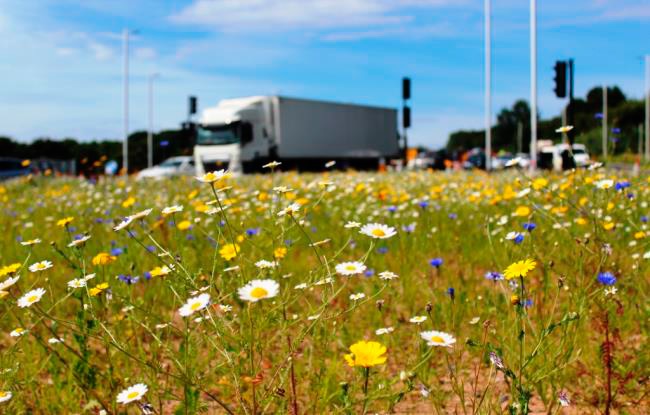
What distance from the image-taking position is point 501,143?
12062 cm

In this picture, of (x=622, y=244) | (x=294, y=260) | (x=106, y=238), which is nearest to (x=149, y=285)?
(x=294, y=260)

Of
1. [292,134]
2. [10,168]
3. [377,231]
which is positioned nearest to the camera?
[377,231]

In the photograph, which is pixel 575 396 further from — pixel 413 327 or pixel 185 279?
pixel 185 279

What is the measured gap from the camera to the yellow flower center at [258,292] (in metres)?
1.64

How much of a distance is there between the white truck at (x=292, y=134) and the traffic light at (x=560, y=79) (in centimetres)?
891

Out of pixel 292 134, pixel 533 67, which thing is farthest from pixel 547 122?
pixel 533 67

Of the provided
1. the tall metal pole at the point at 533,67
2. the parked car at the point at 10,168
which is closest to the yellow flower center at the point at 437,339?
the tall metal pole at the point at 533,67

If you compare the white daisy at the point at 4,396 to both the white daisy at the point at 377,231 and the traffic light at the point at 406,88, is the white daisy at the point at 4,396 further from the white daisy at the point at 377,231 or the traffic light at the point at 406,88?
the traffic light at the point at 406,88

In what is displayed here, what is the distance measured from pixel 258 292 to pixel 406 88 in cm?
2394

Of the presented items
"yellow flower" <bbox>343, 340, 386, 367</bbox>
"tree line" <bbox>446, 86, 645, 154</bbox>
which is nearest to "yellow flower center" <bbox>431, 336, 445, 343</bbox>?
"yellow flower" <bbox>343, 340, 386, 367</bbox>

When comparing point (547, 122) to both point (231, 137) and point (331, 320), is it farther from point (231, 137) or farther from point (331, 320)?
point (331, 320)

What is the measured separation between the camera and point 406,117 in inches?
1029

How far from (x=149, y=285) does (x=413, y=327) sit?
6.27ft

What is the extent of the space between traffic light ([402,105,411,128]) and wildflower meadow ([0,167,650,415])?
19.5 m
